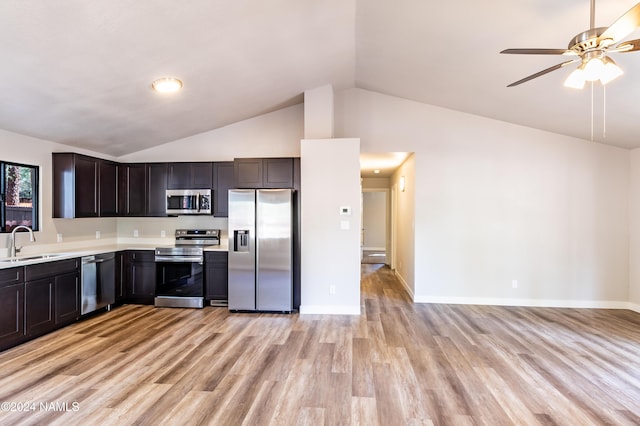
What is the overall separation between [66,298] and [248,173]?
2710 millimetres

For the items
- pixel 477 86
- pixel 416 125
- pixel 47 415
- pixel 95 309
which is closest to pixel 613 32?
pixel 477 86

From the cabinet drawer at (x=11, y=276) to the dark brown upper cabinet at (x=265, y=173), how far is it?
2.60 m

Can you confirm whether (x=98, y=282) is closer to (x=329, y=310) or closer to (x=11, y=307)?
(x=11, y=307)

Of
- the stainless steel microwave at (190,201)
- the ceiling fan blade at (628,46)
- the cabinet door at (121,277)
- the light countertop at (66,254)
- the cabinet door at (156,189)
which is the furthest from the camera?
the cabinet door at (156,189)

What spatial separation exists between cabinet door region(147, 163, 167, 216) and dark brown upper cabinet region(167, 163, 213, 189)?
0.51 feet

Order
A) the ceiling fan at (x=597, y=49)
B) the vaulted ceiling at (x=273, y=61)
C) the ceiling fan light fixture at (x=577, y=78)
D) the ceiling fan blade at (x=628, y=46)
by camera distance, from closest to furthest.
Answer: the ceiling fan at (x=597, y=49), the ceiling fan blade at (x=628, y=46), the ceiling fan light fixture at (x=577, y=78), the vaulted ceiling at (x=273, y=61)

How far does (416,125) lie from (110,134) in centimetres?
451

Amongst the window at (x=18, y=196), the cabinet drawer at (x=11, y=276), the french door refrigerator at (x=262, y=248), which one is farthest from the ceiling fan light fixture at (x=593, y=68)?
the window at (x=18, y=196)

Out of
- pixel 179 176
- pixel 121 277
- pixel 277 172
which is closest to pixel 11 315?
pixel 121 277

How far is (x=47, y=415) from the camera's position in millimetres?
2213

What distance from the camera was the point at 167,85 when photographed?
346cm

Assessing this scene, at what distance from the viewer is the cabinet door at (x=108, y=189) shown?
480 cm

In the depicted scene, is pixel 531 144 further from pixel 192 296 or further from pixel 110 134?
pixel 110 134

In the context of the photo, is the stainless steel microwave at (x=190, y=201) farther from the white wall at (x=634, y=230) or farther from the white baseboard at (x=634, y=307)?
the white baseboard at (x=634, y=307)
